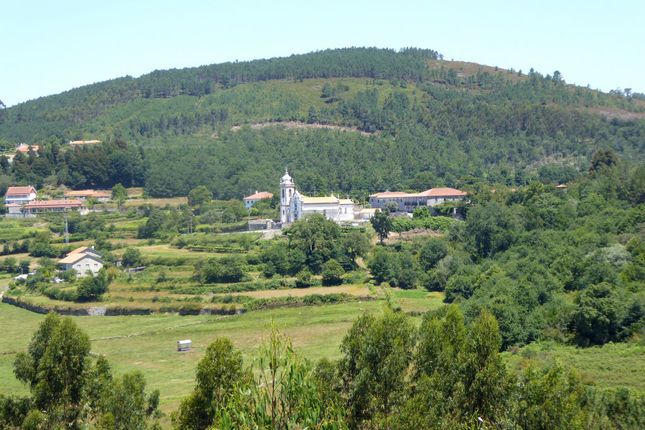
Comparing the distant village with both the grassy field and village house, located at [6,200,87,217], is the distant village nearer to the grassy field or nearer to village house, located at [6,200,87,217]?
village house, located at [6,200,87,217]

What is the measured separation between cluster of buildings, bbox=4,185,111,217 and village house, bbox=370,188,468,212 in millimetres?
27902

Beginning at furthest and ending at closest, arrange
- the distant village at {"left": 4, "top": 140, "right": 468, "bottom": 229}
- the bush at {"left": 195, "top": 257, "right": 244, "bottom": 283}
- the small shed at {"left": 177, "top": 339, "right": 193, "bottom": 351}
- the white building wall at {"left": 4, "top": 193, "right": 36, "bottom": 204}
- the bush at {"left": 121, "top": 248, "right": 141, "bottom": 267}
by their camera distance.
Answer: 1. the white building wall at {"left": 4, "top": 193, "right": 36, "bottom": 204}
2. the distant village at {"left": 4, "top": 140, "right": 468, "bottom": 229}
3. the bush at {"left": 121, "top": 248, "right": 141, "bottom": 267}
4. the bush at {"left": 195, "top": 257, "right": 244, "bottom": 283}
5. the small shed at {"left": 177, "top": 339, "right": 193, "bottom": 351}

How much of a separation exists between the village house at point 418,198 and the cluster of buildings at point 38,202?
91.5 feet

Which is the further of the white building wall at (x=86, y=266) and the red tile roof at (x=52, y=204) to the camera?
the red tile roof at (x=52, y=204)

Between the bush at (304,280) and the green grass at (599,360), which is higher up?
the bush at (304,280)

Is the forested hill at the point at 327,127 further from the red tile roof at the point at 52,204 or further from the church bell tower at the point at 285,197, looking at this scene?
the church bell tower at the point at 285,197

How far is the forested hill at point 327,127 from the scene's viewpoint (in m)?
90.5

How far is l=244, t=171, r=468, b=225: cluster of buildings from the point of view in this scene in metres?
71.1

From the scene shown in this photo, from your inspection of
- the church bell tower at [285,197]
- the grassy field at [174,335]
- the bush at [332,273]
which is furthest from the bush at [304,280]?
the church bell tower at [285,197]

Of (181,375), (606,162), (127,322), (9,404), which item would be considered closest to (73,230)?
(127,322)

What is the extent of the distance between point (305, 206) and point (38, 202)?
2692cm

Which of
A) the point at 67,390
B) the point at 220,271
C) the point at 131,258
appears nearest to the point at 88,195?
the point at 131,258

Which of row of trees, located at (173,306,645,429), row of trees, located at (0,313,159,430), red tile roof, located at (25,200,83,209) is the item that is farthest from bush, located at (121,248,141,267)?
row of trees, located at (173,306,645,429)

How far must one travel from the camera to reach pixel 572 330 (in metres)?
38.2
